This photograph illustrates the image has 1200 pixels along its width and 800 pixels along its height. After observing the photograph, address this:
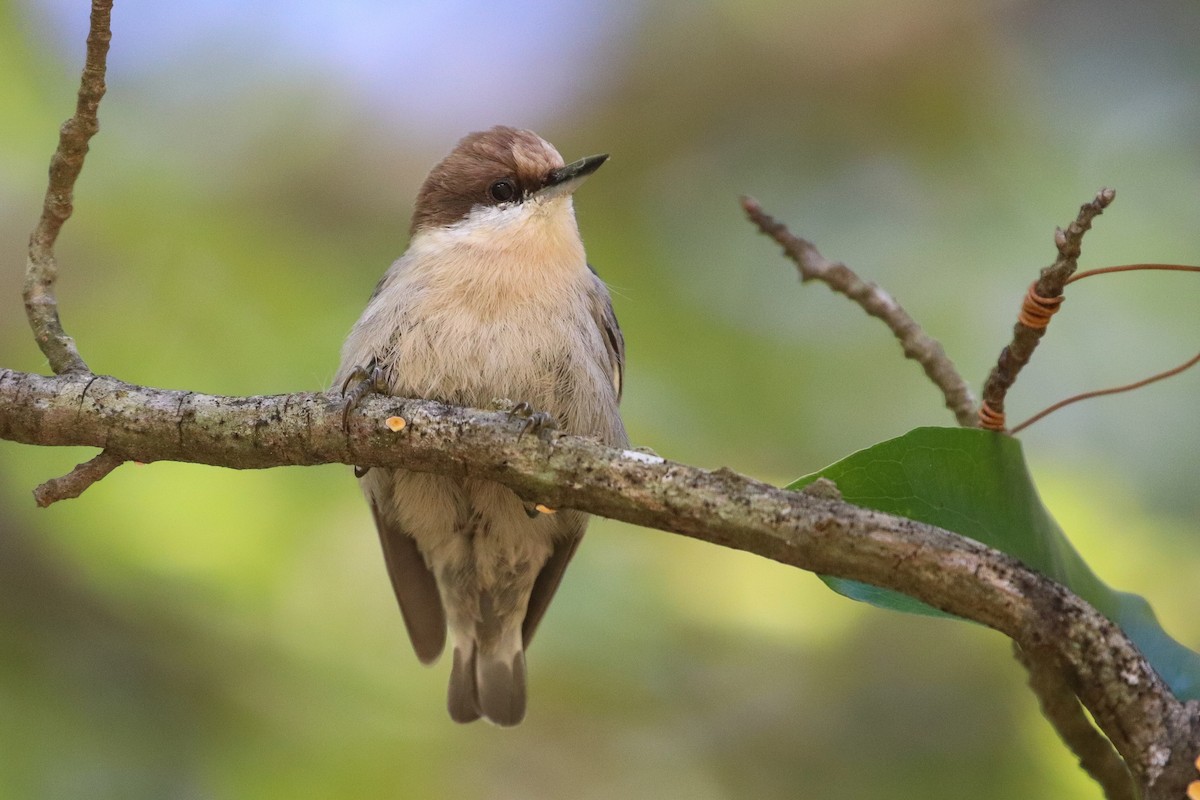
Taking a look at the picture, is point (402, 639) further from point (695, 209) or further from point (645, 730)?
point (695, 209)

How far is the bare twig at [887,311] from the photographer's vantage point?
10.1 feet

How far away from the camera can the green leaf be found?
7.48 ft

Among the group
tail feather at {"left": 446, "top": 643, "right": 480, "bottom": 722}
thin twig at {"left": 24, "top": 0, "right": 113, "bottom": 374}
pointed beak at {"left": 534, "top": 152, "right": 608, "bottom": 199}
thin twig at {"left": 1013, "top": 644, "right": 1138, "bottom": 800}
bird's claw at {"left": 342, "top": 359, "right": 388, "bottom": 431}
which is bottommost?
thin twig at {"left": 1013, "top": 644, "right": 1138, "bottom": 800}

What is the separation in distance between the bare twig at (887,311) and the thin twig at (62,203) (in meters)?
1.68

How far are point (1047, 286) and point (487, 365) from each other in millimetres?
1635

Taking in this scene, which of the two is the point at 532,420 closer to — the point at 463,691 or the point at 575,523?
the point at 575,523

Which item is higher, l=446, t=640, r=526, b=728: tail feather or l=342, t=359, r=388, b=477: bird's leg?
l=342, t=359, r=388, b=477: bird's leg

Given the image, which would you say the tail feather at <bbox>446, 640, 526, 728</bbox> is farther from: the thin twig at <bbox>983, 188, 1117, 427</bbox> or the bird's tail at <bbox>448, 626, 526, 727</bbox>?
the thin twig at <bbox>983, 188, 1117, 427</bbox>

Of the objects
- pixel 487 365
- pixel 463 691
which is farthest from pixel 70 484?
pixel 463 691

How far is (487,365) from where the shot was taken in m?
3.31

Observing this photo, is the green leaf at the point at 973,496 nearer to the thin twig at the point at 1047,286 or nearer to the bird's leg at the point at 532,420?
the thin twig at the point at 1047,286

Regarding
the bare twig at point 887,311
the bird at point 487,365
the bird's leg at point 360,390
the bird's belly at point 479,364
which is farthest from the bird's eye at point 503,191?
the bird's leg at point 360,390

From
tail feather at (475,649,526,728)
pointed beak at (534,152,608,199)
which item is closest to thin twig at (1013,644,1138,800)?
pointed beak at (534,152,608,199)

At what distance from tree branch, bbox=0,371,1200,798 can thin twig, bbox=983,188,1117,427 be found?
37 cm
